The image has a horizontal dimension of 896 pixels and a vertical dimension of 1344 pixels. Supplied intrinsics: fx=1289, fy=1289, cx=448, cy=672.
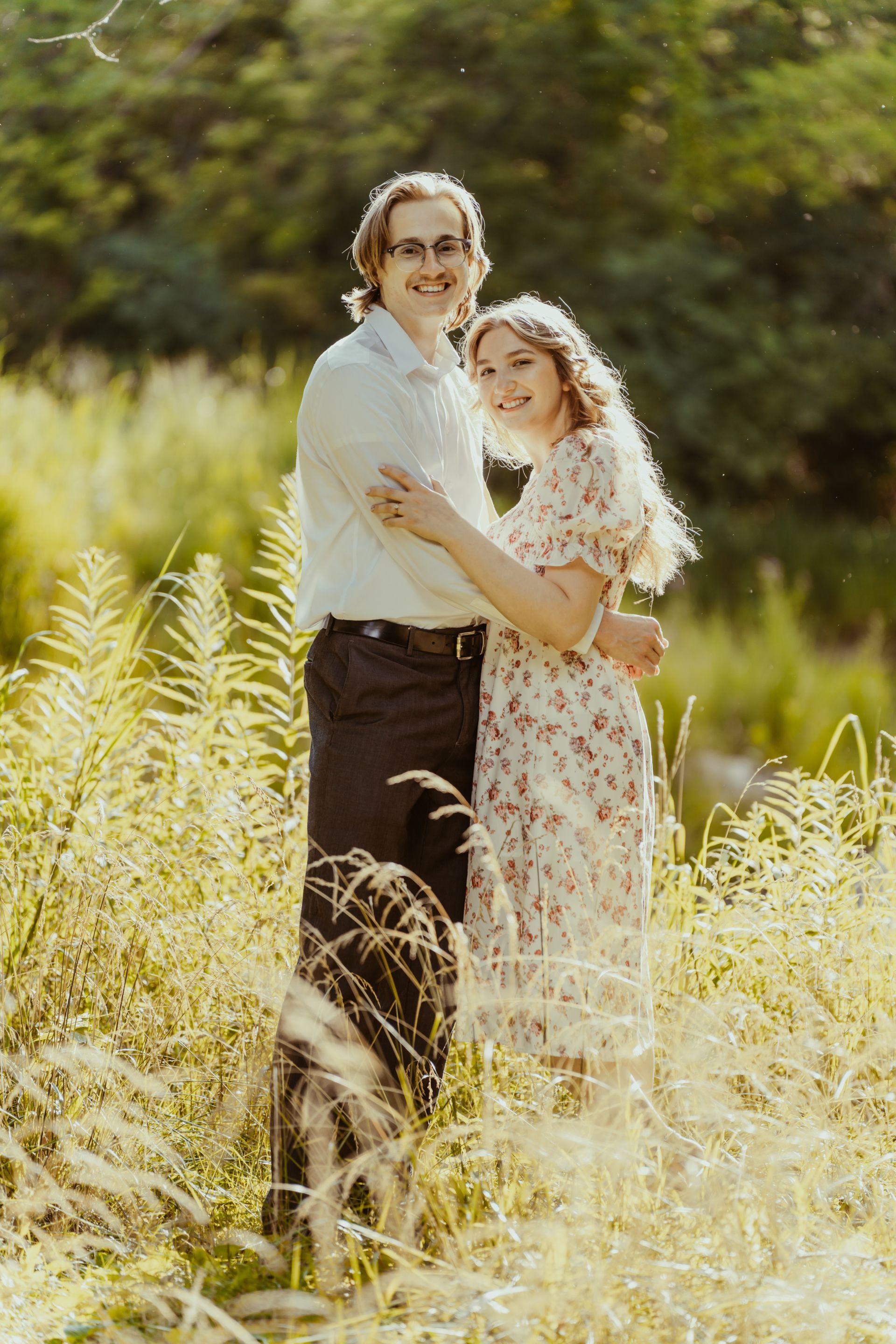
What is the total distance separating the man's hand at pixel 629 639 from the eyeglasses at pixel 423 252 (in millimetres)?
762

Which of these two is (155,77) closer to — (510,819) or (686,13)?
(686,13)

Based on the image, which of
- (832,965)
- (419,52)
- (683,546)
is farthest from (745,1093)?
(419,52)

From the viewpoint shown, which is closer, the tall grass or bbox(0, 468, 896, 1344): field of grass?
bbox(0, 468, 896, 1344): field of grass

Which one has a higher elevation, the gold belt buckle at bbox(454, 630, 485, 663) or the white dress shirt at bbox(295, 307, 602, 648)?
the white dress shirt at bbox(295, 307, 602, 648)

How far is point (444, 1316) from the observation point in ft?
6.50

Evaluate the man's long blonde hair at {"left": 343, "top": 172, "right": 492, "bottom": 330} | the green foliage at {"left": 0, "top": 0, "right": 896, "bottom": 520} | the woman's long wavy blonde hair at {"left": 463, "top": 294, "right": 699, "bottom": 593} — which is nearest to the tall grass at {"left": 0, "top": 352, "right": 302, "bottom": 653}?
the man's long blonde hair at {"left": 343, "top": 172, "right": 492, "bottom": 330}

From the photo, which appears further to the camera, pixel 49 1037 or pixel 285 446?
pixel 285 446

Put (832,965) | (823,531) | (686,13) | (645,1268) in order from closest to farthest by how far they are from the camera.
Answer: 1. (645,1268)
2. (832,965)
3. (686,13)
4. (823,531)

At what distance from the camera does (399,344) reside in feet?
8.23

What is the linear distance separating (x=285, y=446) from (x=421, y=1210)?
7063mm

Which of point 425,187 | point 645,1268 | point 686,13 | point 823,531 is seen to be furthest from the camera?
point 823,531

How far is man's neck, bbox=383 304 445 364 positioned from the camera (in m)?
2.56

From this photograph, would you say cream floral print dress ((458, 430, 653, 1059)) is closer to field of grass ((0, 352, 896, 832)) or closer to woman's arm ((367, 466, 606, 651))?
woman's arm ((367, 466, 606, 651))

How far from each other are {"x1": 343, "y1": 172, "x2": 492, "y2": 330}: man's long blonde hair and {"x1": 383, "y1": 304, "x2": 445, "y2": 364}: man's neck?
0.07 meters
